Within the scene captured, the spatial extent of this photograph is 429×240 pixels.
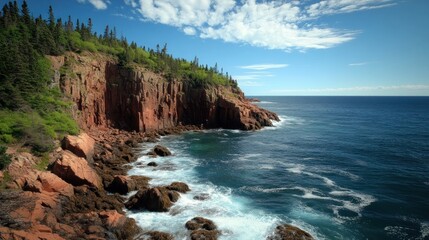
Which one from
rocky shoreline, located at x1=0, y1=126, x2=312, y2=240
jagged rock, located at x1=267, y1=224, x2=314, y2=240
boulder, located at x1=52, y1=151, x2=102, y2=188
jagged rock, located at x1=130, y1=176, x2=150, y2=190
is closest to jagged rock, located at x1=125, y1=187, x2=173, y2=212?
rocky shoreline, located at x1=0, y1=126, x2=312, y2=240

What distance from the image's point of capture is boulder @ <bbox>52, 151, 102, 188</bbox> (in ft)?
109

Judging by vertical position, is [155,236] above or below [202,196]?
below

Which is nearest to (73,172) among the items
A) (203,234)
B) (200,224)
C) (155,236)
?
(155,236)

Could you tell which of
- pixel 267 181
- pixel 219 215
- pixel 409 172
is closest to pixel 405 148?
pixel 409 172

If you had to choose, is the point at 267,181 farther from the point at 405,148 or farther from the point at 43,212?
the point at 405,148

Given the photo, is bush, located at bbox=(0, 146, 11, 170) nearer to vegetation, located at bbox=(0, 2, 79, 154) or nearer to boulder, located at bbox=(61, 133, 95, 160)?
vegetation, located at bbox=(0, 2, 79, 154)

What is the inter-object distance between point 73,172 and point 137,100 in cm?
4691

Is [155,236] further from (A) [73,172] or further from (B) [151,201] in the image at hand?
(A) [73,172]

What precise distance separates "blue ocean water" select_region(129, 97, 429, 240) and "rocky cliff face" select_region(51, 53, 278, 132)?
53.5ft

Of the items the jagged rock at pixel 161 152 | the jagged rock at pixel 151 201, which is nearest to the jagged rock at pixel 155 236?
the jagged rock at pixel 151 201

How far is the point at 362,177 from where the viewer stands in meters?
44.6

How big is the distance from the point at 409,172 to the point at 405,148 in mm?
20050

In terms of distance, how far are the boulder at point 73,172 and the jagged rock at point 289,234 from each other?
2209cm

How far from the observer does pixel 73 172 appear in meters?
33.5
